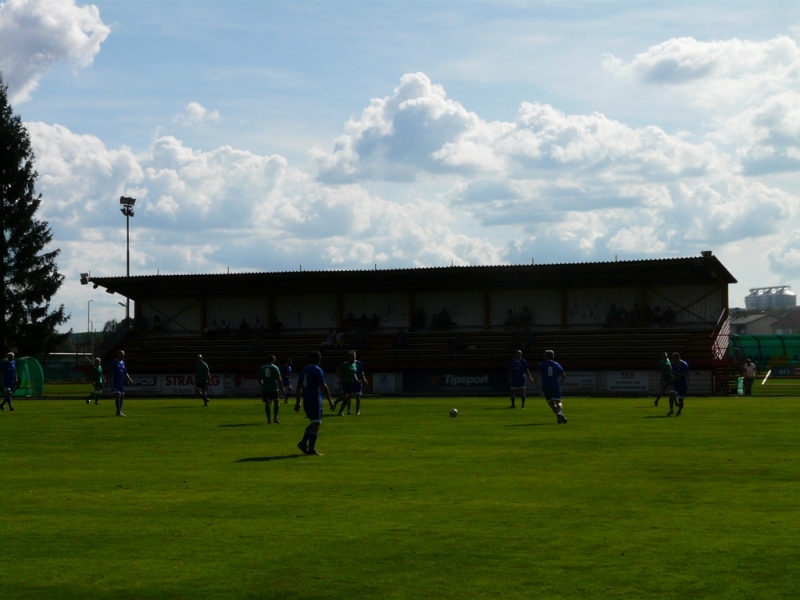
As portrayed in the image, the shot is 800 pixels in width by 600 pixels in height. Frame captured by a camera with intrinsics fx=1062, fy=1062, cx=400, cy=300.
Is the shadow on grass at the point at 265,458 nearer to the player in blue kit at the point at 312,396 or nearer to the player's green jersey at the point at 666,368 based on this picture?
the player in blue kit at the point at 312,396

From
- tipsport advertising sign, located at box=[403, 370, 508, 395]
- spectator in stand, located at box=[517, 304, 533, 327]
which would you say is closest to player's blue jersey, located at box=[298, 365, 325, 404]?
tipsport advertising sign, located at box=[403, 370, 508, 395]

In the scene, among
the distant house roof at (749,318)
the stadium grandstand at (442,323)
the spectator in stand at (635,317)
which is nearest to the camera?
the stadium grandstand at (442,323)

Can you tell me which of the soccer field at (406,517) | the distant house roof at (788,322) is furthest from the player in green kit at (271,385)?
the distant house roof at (788,322)

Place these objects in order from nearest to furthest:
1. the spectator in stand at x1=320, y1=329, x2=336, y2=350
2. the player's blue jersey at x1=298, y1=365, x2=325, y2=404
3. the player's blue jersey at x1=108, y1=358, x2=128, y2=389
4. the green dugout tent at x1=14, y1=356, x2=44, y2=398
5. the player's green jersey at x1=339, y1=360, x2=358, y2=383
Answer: the player's blue jersey at x1=298, y1=365, x2=325, y2=404
the player's blue jersey at x1=108, y1=358, x2=128, y2=389
the player's green jersey at x1=339, y1=360, x2=358, y2=383
the green dugout tent at x1=14, y1=356, x2=44, y2=398
the spectator in stand at x1=320, y1=329, x2=336, y2=350

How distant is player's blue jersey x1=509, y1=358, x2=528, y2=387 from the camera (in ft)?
128

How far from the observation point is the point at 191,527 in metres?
12.4

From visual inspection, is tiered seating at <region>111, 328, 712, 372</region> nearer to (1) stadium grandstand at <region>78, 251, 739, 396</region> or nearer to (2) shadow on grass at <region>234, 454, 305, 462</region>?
(1) stadium grandstand at <region>78, 251, 739, 396</region>

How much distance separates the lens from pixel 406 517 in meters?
13.0

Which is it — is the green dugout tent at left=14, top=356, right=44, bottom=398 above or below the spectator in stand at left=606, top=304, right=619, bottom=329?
below

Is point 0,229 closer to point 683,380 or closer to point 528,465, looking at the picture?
point 683,380

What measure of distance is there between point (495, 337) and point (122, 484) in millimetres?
50710

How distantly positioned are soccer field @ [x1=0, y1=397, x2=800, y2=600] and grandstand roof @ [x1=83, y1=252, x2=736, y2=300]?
38.8 meters

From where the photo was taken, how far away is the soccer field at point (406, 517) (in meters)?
9.50

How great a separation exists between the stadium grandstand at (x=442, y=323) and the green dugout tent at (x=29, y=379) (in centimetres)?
606
